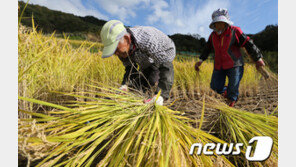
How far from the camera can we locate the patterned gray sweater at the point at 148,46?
A: 1.08 m

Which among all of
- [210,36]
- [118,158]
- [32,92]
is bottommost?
[118,158]

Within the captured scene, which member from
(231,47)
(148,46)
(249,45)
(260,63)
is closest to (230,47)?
(231,47)

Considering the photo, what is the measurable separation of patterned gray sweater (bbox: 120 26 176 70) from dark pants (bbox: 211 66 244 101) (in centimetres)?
83

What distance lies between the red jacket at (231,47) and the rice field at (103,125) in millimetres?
727

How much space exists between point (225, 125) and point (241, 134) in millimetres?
148

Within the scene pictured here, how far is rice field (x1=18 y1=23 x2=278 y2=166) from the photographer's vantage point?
548 millimetres

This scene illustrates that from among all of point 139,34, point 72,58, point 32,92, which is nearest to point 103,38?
point 139,34

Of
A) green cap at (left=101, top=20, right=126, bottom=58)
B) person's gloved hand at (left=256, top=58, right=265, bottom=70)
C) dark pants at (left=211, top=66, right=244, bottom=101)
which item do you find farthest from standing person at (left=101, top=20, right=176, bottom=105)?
person's gloved hand at (left=256, top=58, right=265, bottom=70)

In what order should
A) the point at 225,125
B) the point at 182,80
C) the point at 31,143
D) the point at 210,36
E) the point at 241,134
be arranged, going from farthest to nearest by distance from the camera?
the point at 182,80, the point at 210,36, the point at 225,125, the point at 241,134, the point at 31,143

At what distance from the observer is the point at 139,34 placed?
1.09 m

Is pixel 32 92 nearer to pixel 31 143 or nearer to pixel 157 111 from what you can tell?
pixel 31 143

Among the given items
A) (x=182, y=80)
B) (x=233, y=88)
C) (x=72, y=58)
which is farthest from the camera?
(x=182, y=80)

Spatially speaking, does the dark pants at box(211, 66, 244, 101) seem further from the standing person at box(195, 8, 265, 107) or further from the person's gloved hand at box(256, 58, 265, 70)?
the person's gloved hand at box(256, 58, 265, 70)

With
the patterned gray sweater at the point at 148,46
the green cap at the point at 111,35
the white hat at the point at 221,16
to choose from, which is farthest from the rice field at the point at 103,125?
the white hat at the point at 221,16
